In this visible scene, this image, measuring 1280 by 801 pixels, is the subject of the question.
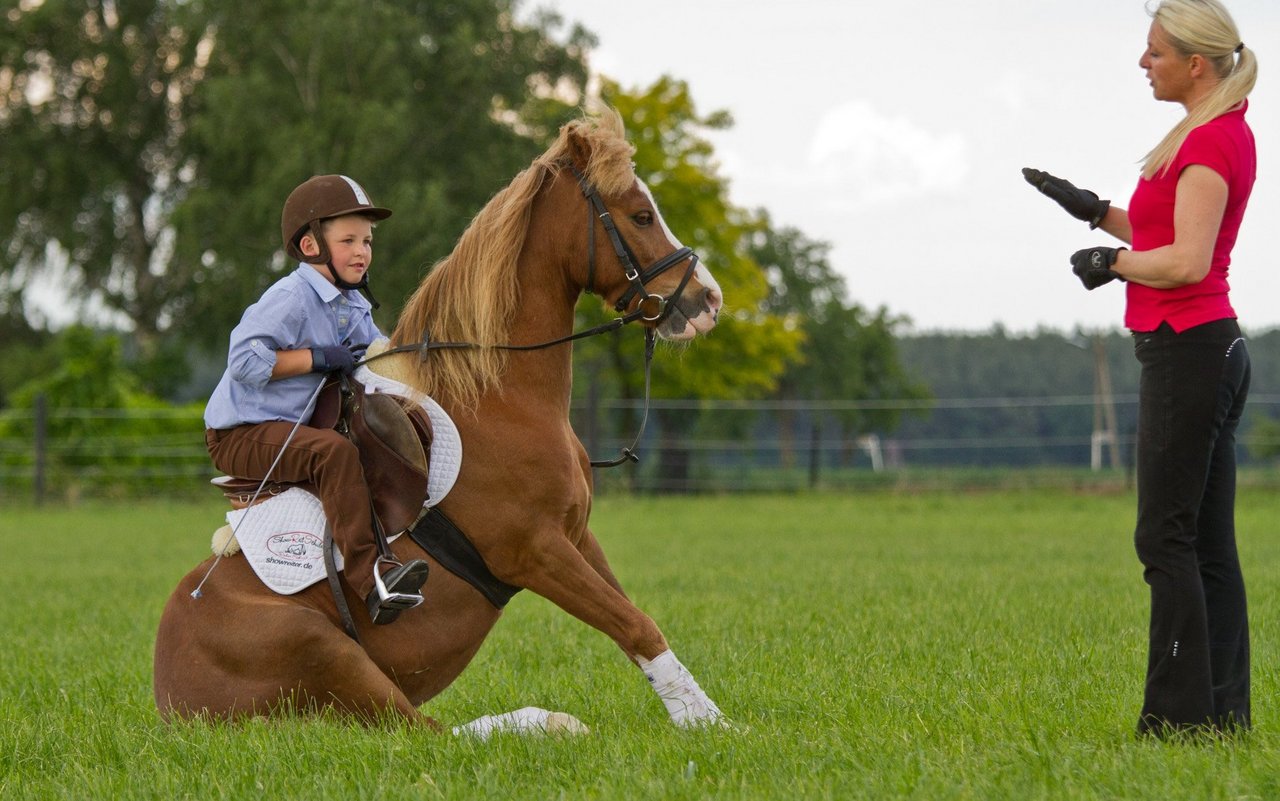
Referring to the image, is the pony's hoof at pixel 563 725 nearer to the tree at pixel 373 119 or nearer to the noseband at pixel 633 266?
the noseband at pixel 633 266

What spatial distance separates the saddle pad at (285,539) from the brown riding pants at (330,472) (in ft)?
0.25

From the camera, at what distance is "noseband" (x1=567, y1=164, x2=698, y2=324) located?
4.85 meters

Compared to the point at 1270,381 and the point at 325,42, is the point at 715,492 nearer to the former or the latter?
the point at 325,42

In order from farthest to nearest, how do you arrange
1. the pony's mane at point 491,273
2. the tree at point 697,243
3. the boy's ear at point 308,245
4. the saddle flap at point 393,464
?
the tree at point 697,243 → the boy's ear at point 308,245 → the pony's mane at point 491,273 → the saddle flap at point 393,464

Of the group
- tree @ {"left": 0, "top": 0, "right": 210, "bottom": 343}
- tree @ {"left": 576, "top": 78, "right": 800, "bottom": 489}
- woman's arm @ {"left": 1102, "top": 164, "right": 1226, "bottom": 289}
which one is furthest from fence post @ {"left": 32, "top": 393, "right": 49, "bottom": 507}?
woman's arm @ {"left": 1102, "top": 164, "right": 1226, "bottom": 289}

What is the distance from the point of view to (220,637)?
4625mm

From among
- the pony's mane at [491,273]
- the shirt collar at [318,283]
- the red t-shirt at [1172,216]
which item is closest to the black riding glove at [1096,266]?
the red t-shirt at [1172,216]

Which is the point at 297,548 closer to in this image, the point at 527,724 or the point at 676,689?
the point at 527,724

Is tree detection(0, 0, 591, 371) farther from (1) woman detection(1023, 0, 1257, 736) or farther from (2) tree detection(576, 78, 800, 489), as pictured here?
(1) woman detection(1023, 0, 1257, 736)

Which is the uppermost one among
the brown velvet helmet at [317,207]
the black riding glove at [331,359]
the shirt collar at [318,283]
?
the brown velvet helmet at [317,207]

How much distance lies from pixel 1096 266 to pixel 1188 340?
0.34m

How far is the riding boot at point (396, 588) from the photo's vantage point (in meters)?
4.45

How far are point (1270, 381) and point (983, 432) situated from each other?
2268 cm

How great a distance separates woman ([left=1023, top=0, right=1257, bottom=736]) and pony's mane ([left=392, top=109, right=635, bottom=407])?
1.77 meters
